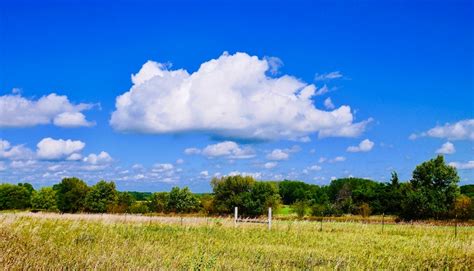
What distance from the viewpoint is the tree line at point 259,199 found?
51906 mm

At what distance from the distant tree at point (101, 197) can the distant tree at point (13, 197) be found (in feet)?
84.5

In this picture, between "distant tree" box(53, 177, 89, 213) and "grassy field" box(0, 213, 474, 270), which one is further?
"distant tree" box(53, 177, 89, 213)

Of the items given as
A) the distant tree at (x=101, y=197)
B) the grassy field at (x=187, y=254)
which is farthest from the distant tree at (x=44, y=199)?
the grassy field at (x=187, y=254)

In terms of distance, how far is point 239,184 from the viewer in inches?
2876

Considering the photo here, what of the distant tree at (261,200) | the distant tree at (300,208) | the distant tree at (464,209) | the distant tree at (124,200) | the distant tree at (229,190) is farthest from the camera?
the distant tree at (124,200)

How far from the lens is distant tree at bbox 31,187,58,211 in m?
96.2

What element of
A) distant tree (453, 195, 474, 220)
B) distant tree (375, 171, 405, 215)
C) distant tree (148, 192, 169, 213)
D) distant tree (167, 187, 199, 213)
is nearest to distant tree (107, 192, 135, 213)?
distant tree (148, 192, 169, 213)

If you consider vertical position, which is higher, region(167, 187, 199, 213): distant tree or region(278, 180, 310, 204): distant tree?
region(278, 180, 310, 204): distant tree

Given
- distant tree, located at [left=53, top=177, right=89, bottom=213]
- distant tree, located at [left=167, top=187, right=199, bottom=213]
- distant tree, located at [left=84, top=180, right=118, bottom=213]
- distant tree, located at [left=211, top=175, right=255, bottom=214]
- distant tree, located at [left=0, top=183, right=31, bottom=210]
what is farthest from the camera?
distant tree, located at [left=0, top=183, right=31, bottom=210]

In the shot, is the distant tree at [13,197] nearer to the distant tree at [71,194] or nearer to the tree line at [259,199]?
the tree line at [259,199]

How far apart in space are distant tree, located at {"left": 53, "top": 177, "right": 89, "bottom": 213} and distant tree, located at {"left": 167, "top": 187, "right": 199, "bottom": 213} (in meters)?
16.2

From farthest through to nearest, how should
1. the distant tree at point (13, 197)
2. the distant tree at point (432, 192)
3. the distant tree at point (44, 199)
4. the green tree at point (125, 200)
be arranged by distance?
the distant tree at point (13, 197) < the distant tree at point (44, 199) < the green tree at point (125, 200) < the distant tree at point (432, 192)

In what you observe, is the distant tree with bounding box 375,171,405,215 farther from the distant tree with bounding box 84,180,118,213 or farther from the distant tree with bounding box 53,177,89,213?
the distant tree with bounding box 53,177,89,213

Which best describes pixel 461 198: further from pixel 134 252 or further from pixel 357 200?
pixel 134 252
